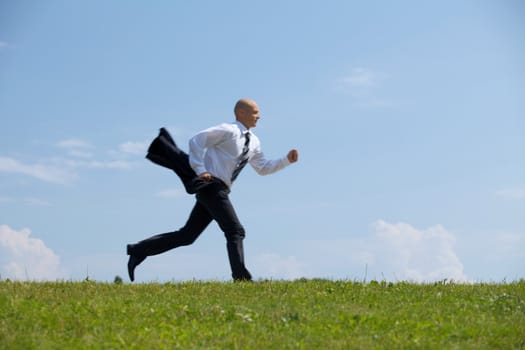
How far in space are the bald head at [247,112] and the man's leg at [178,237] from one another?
1.71m

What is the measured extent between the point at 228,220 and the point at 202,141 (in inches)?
57.2

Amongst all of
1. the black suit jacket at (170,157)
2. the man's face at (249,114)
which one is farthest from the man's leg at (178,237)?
the man's face at (249,114)

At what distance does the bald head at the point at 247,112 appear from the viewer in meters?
12.7

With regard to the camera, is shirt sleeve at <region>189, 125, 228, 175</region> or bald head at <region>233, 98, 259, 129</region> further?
bald head at <region>233, 98, 259, 129</region>

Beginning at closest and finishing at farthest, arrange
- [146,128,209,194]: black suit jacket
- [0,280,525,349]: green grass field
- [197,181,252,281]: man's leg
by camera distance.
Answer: [0,280,525,349]: green grass field < [197,181,252,281]: man's leg < [146,128,209,194]: black suit jacket

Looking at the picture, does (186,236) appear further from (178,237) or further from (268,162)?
(268,162)

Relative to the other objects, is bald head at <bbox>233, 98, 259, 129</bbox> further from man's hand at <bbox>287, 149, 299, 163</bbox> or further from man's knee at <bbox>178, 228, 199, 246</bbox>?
man's knee at <bbox>178, 228, 199, 246</bbox>

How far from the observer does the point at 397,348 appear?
8242mm

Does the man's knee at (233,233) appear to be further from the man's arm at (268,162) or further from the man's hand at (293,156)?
the man's hand at (293,156)

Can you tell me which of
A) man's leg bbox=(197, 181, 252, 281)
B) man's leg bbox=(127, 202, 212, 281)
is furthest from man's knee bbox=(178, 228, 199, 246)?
man's leg bbox=(197, 181, 252, 281)

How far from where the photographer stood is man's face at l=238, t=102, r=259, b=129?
41.8 ft

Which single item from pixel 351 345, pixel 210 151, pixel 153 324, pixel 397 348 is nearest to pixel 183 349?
pixel 153 324

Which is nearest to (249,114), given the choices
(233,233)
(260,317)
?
(233,233)

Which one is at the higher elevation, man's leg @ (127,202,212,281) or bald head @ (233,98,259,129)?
bald head @ (233,98,259,129)
